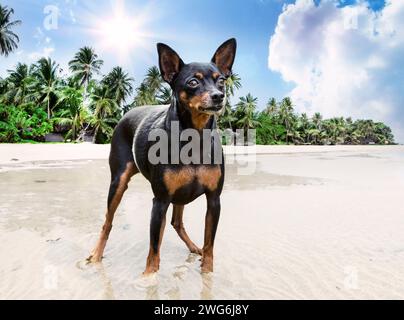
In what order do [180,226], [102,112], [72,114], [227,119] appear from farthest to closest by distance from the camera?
[227,119] → [102,112] → [72,114] → [180,226]

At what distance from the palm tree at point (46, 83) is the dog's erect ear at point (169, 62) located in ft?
156

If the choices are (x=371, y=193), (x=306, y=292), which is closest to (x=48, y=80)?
(x=371, y=193)

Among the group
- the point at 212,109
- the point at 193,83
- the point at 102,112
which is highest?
the point at 102,112

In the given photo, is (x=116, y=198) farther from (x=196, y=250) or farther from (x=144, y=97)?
(x=144, y=97)

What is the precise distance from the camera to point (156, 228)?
11.0 ft

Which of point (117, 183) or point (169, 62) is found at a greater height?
point (169, 62)

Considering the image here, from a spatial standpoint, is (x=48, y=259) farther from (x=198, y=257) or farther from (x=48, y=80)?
(x=48, y=80)

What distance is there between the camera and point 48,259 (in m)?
4.04

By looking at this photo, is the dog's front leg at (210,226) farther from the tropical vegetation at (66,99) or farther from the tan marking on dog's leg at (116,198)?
the tropical vegetation at (66,99)

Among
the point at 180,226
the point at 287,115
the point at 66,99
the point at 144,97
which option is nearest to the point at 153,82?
the point at 144,97

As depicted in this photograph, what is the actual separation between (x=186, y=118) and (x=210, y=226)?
1092 mm

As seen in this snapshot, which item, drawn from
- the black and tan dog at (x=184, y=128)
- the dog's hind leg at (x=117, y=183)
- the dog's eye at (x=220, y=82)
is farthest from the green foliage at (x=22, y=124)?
the dog's eye at (x=220, y=82)

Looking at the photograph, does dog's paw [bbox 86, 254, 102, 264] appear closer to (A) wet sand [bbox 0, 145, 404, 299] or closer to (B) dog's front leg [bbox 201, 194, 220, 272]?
(A) wet sand [bbox 0, 145, 404, 299]

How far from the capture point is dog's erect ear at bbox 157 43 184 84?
3.34 meters
